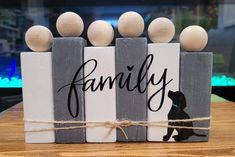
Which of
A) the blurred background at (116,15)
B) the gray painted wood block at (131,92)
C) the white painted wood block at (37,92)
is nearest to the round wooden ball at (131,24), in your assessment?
the gray painted wood block at (131,92)

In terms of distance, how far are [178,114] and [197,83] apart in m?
0.06

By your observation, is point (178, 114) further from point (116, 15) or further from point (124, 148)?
point (116, 15)

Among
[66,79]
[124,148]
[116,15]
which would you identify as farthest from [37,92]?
[116,15]

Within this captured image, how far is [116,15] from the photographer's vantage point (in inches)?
72.9

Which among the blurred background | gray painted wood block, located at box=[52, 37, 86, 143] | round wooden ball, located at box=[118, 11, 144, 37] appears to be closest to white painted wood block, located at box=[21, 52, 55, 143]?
gray painted wood block, located at box=[52, 37, 86, 143]

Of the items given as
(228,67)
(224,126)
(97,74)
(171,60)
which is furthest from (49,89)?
(228,67)

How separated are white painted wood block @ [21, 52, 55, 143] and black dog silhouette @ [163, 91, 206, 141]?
0.18 meters

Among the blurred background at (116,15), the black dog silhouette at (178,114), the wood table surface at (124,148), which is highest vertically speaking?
the blurred background at (116,15)

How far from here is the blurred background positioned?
183 centimetres

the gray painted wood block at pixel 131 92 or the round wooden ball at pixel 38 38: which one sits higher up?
the round wooden ball at pixel 38 38

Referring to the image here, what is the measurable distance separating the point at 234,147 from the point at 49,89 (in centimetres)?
29

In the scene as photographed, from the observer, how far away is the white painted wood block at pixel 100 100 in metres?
0.45

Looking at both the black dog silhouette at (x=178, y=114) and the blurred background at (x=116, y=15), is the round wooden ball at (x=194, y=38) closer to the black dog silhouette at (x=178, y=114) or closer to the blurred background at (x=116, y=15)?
the black dog silhouette at (x=178, y=114)

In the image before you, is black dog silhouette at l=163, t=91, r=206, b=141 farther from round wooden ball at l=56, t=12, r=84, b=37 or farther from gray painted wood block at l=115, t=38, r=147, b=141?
round wooden ball at l=56, t=12, r=84, b=37
